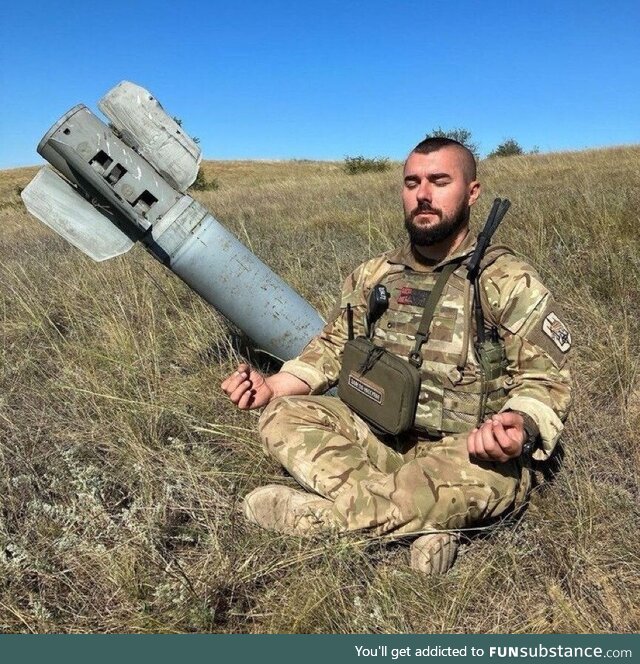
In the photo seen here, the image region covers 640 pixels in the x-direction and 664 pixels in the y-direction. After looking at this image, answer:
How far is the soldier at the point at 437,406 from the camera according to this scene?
1.90m

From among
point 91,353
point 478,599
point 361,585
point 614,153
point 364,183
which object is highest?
point 614,153

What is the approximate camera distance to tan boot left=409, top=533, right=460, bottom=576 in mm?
1807

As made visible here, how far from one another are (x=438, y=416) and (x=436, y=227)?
2.39ft

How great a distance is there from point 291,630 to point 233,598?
0.22m

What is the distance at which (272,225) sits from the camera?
7.77 metres

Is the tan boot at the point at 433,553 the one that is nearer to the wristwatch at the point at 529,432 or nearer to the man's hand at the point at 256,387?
the wristwatch at the point at 529,432

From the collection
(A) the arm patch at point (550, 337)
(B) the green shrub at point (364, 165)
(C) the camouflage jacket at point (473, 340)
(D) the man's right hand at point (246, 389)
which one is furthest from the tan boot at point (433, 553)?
(B) the green shrub at point (364, 165)

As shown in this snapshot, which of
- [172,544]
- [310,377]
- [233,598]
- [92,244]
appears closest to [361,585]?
[233,598]

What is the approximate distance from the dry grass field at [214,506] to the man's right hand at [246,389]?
278 millimetres

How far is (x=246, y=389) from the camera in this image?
7.60 ft

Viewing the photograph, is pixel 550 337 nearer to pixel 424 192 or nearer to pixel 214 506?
pixel 424 192

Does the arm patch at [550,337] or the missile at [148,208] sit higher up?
the arm patch at [550,337]

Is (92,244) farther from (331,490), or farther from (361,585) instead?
(361,585)

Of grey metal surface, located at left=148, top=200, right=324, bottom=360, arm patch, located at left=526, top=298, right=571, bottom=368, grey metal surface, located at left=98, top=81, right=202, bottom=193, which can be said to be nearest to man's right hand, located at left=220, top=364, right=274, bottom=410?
grey metal surface, located at left=148, top=200, right=324, bottom=360
